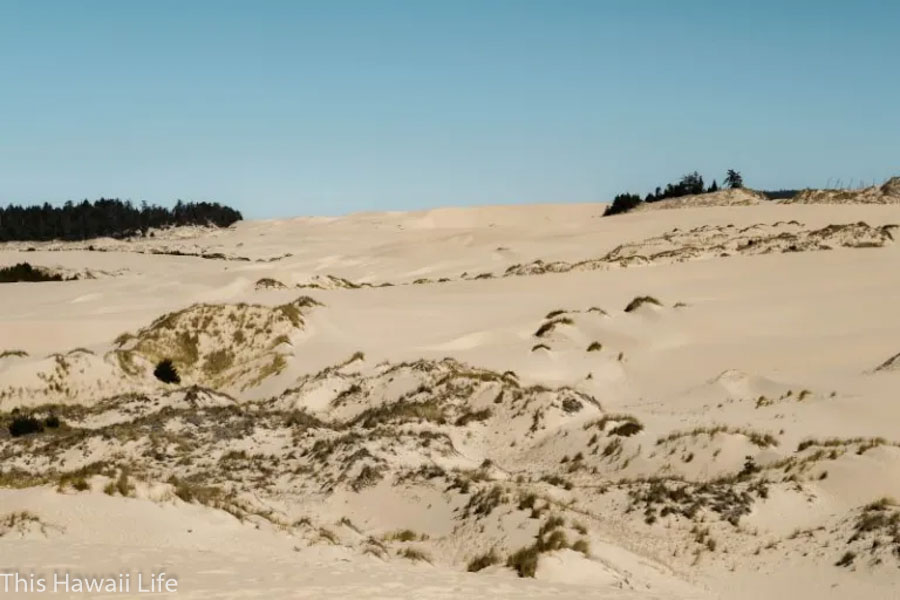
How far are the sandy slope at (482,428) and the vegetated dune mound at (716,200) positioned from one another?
124 ft

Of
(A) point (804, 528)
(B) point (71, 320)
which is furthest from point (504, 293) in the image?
(A) point (804, 528)

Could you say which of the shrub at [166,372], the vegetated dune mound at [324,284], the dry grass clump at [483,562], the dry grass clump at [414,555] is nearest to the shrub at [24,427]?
the shrub at [166,372]

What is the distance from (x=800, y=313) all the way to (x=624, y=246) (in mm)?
30361

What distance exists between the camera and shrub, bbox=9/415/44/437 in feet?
84.1

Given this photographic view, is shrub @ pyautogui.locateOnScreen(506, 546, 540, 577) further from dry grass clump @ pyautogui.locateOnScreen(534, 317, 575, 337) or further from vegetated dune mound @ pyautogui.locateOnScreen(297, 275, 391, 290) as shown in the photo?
vegetated dune mound @ pyautogui.locateOnScreen(297, 275, 391, 290)

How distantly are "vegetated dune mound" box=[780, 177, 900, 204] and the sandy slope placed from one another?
29.5 m

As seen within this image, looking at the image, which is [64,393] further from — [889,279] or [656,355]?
[889,279]

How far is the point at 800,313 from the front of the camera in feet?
127

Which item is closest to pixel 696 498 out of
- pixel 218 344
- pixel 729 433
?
pixel 729 433

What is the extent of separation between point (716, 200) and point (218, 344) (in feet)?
244

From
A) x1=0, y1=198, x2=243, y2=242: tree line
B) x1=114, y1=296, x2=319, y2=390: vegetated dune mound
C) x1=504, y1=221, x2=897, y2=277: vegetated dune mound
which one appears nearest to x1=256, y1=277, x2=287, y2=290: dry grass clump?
x1=114, y1=296, x2=319, y2=390: vegetated dune mound

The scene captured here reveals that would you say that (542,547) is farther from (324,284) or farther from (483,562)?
(324,284)

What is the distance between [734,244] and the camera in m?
59.5

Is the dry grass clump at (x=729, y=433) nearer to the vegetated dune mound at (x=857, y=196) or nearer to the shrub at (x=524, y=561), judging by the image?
the shrub at (x=524, y=561)
